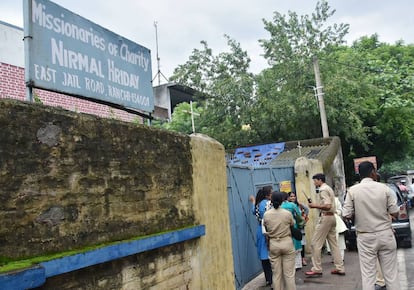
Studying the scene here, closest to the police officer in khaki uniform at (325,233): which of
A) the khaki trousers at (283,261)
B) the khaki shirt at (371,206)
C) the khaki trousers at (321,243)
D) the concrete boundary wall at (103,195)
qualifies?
the khaki trousers at (321,243)

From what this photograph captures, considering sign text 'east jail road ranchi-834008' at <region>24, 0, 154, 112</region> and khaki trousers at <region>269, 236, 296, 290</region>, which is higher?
sign text 'east jail road ranchi-834008' at <region>24, 0, 154, 112</region>

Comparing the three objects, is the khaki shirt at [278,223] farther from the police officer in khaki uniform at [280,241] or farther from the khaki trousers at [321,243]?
the khaki trousers at [321,243]

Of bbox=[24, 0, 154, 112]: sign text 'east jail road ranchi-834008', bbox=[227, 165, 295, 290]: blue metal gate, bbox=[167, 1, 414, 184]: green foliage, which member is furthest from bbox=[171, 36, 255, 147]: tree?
bbox=[24, 0, 154, 112]: sign text 'east jail road ranchi-834008'

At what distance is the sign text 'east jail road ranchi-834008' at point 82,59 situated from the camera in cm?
351

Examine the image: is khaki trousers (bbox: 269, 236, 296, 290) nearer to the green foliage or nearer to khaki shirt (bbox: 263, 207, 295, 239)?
khaki shirt (bbox: 263, 207, 295, 239)

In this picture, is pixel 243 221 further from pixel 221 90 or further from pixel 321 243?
pixel 221 90

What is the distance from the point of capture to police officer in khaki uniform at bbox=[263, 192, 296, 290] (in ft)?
18.7

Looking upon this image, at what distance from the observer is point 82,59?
3.92 m

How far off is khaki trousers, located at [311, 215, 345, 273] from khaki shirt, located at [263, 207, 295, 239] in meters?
1.93

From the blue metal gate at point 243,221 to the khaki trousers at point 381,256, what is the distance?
2300 mm

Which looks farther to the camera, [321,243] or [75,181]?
[321,243]

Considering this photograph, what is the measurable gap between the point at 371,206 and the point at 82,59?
→ 3.84 m

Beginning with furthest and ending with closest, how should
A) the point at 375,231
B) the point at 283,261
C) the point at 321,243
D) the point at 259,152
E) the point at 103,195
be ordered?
the point at 259,152 → the point at 321,243 → the point at 283,261 → the point at 375,231 → the point at 103,195

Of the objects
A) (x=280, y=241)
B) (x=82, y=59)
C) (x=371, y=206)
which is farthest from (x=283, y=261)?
(x=82, y=59)
